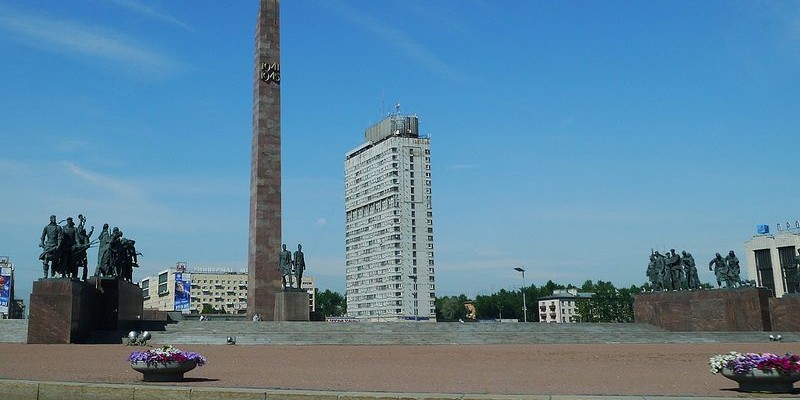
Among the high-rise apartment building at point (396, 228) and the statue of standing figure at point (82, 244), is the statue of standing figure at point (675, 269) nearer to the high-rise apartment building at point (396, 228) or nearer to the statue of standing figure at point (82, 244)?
the statue of standing figure at point (82, 244)

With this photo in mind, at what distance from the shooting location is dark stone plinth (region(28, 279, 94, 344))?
2338cm

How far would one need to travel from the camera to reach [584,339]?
2686 centimetres

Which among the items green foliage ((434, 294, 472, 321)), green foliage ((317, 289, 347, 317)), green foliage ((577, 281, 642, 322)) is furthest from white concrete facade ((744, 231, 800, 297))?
green foliage ((317, 289, 347, 317))

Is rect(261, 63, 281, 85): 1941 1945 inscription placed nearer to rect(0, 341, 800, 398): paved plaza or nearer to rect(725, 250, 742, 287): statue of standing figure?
rect(0, 341, 800, 398): paved plaza

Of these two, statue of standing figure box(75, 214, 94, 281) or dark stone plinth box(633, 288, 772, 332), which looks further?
dark stone plinth box(633, 288, 772, 332)

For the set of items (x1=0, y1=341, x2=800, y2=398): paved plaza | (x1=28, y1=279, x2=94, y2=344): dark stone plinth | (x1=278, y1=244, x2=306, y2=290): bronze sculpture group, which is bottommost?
(x1=0, y1=341, x2=800, y2=398): paved plaza

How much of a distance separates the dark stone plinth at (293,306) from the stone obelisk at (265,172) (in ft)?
7.63

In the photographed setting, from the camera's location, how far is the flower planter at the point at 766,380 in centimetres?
918

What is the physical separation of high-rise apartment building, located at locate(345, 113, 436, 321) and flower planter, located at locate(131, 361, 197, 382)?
9966cm

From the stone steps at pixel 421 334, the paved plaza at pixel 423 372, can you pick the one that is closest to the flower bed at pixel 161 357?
the paved plaza at pixel 423 372

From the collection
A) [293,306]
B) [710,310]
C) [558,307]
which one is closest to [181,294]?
[293,306]

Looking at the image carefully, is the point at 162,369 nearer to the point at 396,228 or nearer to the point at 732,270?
the point at 732,270

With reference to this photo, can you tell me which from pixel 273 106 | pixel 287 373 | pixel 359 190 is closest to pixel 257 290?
pixel 273 106

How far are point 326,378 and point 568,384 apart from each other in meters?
3.77
